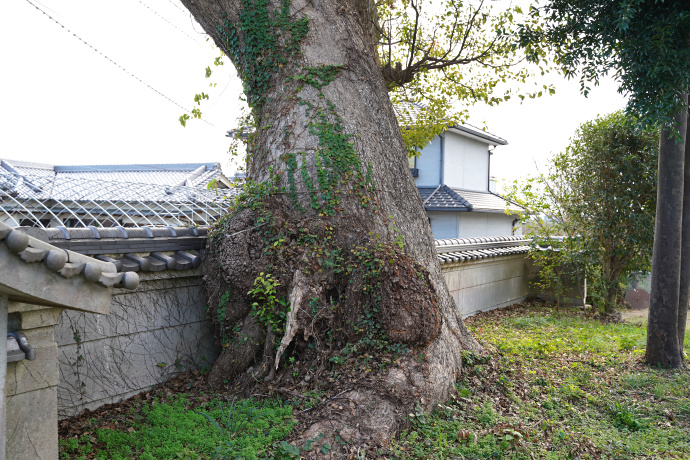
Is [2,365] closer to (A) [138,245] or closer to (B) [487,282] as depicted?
(A) [138,245]

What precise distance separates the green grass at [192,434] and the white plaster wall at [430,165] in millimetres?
15728

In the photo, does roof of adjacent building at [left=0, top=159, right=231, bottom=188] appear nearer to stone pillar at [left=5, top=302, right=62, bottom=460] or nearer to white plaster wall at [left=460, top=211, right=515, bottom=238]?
white plaster wall at [left=460, top=211, right=515, bottom=238]

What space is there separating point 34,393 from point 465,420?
3987 mm

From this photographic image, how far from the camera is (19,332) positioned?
3.46m

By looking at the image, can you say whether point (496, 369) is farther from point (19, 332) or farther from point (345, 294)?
point (19, 332)

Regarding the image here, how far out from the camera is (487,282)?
1245 centimetres

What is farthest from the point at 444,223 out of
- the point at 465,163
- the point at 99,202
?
the point at 99,202

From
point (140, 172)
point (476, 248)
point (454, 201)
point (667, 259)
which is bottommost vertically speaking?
point (476, 248)

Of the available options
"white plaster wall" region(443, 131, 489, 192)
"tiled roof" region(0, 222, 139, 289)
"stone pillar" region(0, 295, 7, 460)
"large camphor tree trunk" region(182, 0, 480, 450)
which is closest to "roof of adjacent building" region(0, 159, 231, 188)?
"white plaster wall" region(443, 131, 489, 192)

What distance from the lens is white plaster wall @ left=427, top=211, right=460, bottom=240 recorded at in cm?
1881

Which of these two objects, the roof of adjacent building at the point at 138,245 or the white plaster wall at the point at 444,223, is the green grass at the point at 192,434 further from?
the white plaster wall at the point at 444,223

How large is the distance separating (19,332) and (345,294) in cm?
302

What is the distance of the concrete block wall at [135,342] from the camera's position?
5191mm

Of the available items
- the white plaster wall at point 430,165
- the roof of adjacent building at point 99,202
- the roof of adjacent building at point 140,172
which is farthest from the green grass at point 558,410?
the roof of adjacent building at point 140,172
